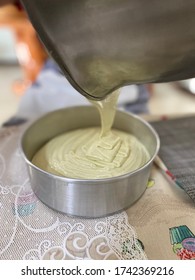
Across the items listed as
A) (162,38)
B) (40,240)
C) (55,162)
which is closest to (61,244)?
(40,240)

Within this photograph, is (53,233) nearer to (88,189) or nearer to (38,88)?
(88,189)

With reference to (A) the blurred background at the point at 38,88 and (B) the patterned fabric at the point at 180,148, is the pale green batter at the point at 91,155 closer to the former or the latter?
(B) the patterned fabric at the point at 180,148

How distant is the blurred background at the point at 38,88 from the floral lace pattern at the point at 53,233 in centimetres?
33

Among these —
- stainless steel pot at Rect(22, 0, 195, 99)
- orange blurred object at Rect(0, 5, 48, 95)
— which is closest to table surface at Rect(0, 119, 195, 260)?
stainless steel pot at Rect(22, 0, 195, 99)

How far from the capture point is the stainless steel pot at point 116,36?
1.11ft

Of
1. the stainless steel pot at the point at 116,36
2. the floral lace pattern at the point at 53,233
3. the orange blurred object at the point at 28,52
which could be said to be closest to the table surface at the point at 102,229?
the floral lace pattern at the point at 53,233

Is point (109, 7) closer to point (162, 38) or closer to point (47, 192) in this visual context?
point (162, 38)

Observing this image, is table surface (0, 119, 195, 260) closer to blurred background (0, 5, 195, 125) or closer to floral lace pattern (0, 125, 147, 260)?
floral lace pattern (0, 125, 147, 260)

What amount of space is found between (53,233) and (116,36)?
0.28m

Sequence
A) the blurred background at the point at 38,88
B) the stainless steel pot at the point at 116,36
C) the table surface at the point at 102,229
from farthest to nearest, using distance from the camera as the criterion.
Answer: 1. the blurred background at the point at 38,88
2. the table surface at the point at 102,229
3. the stainless steel pot at the point at 116,36

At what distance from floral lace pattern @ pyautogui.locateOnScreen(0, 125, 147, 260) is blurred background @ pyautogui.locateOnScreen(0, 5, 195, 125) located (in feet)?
1.09

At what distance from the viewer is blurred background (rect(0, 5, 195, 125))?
875 mm

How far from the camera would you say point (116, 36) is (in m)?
0.35
